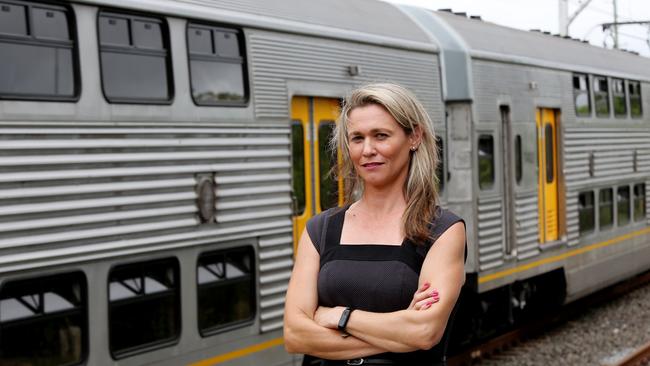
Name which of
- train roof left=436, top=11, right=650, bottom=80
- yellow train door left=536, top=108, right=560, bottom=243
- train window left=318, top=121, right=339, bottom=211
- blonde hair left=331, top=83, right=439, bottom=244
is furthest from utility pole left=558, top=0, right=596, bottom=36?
blonde hair left=331, top=83, right=439, bottom=244

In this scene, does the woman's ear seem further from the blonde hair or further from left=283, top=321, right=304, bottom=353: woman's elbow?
left=283, top=321, right=304, bottom=353: woman's elbow

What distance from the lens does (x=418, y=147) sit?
3.04 metres

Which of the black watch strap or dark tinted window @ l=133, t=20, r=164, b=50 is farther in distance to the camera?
dark tinted window @ l=133, t=20, r=164, b=50

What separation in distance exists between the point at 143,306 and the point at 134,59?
1568mm

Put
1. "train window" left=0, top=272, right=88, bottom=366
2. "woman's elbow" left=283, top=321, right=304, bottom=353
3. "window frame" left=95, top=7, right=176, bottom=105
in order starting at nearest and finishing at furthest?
"woman's elbow" left=283, top=321, right=304, bottom=353, "train window" left=0, top=272, right=88, bottom=366, "window frame" left=95, top=7, right=176, bottom=105

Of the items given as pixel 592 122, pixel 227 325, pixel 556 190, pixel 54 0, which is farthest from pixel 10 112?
pixel 592 122

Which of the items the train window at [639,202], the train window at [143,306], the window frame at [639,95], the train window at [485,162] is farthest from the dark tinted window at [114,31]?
the train window at [639,202]

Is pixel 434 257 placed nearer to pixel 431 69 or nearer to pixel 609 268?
pixel 431 69

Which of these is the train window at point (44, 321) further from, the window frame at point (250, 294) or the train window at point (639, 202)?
the train window at point (639, 202)

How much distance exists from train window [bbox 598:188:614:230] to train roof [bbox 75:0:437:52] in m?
4.88

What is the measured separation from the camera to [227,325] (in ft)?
21.3

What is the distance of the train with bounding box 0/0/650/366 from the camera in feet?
16.7

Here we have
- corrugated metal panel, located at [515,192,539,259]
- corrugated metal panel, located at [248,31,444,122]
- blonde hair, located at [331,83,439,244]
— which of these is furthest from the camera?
corrugated metal panel, located at [515,192,539,259]

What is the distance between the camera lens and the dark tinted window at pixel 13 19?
497 centimetres
